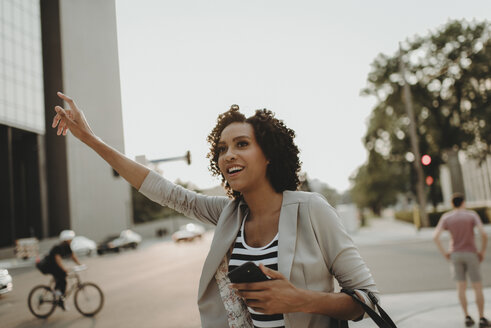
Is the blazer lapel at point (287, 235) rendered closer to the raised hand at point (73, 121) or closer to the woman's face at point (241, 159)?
the woman's face at point (241, 159)

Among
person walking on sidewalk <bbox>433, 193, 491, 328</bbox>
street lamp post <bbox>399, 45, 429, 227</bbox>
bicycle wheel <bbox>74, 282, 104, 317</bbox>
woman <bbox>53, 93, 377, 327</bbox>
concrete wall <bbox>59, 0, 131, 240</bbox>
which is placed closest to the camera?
woman <bbox>53, 93, 377, 327</bbox>

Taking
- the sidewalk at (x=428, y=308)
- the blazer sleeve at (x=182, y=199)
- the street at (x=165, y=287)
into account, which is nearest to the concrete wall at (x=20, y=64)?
the blazer sleeve at (x=182, y=199)

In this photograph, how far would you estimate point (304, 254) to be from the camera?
61.6 inches

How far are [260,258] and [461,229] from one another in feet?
16.2

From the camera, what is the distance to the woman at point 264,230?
1490mm

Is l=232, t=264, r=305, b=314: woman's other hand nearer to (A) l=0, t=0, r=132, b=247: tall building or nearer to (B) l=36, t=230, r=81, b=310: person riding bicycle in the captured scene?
(A) l=0, t=0, r=132, b=247: tall building

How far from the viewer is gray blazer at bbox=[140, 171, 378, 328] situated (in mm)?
1535

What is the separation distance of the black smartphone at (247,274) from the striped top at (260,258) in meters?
→ 0.22

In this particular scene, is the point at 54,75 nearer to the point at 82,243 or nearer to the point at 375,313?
the point at 82,243

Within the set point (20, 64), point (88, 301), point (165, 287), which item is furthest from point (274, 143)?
point (165, 287)

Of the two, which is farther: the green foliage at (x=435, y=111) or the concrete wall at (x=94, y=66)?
the green foliage at (x=435, y=111)

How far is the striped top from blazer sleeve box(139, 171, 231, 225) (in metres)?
0.32

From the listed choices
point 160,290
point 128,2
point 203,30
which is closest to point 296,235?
point 203,30

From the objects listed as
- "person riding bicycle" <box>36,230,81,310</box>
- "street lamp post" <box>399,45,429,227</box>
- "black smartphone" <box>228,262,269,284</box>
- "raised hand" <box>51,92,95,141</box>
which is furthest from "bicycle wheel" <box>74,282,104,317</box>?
"street lamp post" <box>399,45,429,227</box>
